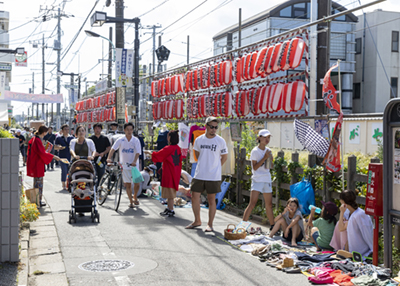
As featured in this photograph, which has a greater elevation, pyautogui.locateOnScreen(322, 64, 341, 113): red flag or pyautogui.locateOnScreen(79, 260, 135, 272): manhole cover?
pyautogui.locateOnScreen(322, 64, 341, 113): red flag

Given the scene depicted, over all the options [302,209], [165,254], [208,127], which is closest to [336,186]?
[302,209]

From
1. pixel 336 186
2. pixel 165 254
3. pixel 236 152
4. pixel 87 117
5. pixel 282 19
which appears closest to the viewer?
pixel 165 254

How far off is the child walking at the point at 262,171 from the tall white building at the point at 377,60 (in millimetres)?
30422

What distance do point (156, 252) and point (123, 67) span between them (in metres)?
13.1

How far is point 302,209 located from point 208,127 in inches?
90.7

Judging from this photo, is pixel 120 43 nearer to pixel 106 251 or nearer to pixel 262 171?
pixel 262 171

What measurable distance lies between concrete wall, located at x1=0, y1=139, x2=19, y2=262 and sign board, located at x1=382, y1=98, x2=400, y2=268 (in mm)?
4879

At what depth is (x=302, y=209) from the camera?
8242mm

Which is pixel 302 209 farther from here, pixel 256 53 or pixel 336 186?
pixel 256 53

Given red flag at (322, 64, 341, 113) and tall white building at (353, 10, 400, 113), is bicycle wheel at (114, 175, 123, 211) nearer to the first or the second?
red flag at (322, 64, 341, 113)

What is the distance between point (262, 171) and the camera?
28.9ft

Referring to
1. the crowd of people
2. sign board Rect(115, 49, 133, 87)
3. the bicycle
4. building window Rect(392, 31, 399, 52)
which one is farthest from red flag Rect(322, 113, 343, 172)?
building window Rect(392, 31, 399, 52)

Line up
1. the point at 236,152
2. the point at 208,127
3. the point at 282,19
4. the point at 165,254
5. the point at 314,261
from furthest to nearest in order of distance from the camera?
the point at 282,19
the point at 236,152
the point at 208,127
the point at 165,254
the point at 314,261

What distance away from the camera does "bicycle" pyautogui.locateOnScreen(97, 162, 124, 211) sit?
1102 centimetres
